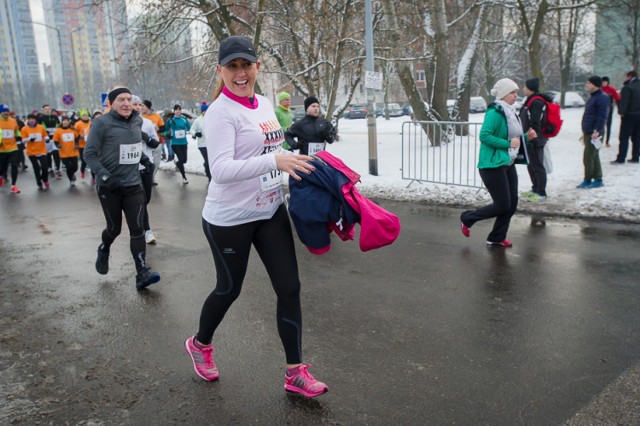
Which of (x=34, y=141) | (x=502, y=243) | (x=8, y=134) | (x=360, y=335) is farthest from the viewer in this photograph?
(x=34, y=141)

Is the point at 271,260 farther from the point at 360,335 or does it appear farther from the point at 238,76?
the point at 360,335

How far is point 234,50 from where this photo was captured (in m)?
2.85

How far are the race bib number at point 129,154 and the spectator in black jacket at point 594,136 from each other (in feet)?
25.3

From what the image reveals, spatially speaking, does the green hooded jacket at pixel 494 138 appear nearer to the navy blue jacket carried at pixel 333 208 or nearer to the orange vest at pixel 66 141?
the navy blue jacket carried at pixel 333 208

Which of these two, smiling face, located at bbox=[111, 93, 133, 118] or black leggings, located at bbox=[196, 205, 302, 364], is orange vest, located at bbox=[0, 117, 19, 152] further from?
black leggings, located at bbox=[196, 205, 302, 364]

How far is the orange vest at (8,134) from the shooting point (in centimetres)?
1279

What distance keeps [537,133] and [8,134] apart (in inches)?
482

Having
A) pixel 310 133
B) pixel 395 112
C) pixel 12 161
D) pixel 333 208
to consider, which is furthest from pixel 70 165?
pixel 395 112

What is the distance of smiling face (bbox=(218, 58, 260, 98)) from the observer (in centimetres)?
291

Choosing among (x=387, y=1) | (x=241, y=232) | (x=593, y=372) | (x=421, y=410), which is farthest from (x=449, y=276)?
(x=387, y=1)

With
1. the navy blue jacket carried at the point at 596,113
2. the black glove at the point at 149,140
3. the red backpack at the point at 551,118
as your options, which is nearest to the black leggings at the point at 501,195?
the red backpack at the point at 551,118

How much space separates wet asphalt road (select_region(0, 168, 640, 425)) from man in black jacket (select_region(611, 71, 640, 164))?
5.10 m

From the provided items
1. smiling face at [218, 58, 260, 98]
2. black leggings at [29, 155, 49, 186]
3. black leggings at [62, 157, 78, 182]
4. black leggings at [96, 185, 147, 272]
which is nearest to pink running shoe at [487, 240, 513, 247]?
black leggings at [96, 185, 147, 272]

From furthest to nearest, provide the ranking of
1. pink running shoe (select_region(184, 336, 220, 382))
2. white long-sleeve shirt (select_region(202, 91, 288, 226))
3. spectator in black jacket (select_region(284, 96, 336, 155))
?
spectator in black jacket (select_region(284, 96, 336, 155)) → pink running shoe (select_region(184, 336, 220, 382)) → white long-sleeve shirt (select_region(202, 91, 288, 226))
